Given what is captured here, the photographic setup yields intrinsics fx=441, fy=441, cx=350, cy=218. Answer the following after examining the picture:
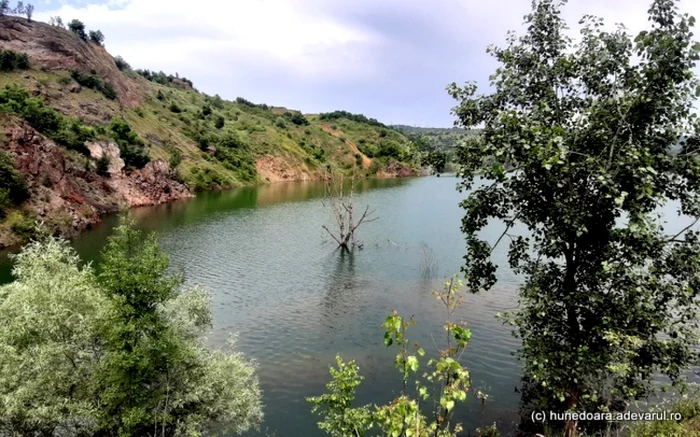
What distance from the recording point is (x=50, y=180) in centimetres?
5281

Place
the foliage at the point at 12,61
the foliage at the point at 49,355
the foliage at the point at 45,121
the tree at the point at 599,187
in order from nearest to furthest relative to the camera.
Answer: the tree at the point at 599,187 < the foliage at the point at 49,355 < the foliage at the point at 45,121 < the foliage at the point at 12,61

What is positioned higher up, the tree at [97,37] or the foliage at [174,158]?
the tree at [97,37]

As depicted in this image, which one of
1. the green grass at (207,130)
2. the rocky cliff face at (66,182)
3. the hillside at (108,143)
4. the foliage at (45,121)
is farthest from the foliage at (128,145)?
the foliage at (45,121)

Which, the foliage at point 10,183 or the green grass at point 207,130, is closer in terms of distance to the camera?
A: the foliage at point 10,183

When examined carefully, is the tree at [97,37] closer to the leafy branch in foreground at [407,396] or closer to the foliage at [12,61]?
the foliage at [12,61]

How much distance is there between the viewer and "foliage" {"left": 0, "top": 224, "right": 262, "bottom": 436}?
13.3 m

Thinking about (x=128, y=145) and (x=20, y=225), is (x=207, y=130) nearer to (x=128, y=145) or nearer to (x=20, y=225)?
(x=128, y=145)

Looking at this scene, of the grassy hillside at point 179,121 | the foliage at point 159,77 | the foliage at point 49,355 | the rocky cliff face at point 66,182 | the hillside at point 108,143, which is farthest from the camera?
the foliage at point 159,77

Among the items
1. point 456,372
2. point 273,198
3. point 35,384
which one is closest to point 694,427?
point 456,372

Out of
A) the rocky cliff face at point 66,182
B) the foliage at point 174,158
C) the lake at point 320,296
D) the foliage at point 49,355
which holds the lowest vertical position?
the lake at point 320,296

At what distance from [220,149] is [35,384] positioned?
11000 centimetres

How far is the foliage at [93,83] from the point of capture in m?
93.0

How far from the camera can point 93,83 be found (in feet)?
312

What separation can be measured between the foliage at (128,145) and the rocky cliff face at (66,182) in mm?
1932
